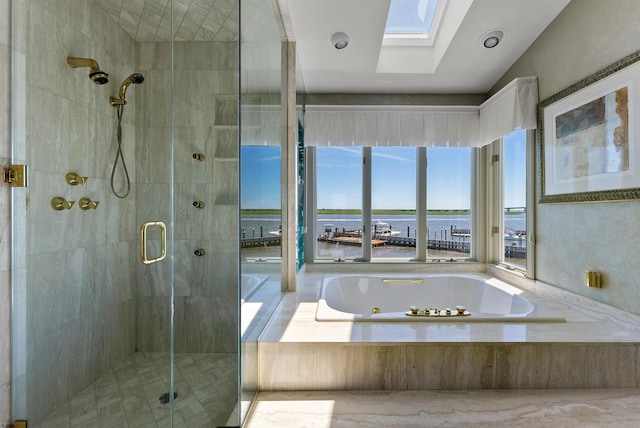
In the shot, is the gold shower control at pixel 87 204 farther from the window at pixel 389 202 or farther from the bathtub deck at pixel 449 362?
the window at pixel 389 202

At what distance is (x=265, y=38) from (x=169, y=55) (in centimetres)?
49

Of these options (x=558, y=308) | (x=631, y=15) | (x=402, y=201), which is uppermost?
(x=631, y=15)

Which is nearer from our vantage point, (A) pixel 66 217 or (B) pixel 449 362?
(A) pixel 66 217

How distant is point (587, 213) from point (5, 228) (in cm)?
288

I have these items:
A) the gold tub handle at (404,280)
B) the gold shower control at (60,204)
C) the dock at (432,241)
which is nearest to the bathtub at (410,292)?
the gold tub handle at (404,280)

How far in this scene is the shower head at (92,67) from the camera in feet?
4.84

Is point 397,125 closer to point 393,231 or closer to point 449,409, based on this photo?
point 393,231

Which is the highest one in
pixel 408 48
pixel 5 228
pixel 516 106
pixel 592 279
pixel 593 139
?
pixel 408 48

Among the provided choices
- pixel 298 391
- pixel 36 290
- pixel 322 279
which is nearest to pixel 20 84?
pixel 36 290

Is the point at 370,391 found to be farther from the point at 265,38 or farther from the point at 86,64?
the point at 86,64

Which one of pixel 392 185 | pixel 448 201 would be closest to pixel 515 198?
pixel 448 201

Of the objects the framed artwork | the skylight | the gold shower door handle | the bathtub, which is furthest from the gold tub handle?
the skylight

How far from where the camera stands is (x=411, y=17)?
2.68 m

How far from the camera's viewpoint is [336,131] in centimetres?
331
